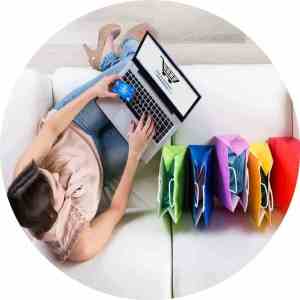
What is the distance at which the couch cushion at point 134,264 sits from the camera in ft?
5.08

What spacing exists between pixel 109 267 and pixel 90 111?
37 cm

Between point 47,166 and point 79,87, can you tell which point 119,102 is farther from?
point 47,166

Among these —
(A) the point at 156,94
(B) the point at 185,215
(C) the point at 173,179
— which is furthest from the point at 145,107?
(B) the point at 185,215

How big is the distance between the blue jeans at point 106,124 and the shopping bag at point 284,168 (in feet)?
1.17

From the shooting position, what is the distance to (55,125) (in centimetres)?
152

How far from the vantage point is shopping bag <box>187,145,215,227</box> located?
150 cm

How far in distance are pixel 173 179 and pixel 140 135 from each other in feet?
0.42

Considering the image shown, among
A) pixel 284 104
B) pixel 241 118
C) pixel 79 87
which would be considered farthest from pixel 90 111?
pixel 284 104

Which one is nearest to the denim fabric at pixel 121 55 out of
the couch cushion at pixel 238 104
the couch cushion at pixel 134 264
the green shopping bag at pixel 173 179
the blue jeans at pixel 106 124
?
the blue jeans at pixel 106 124

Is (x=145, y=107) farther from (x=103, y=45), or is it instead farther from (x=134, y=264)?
(x=134, y=264)

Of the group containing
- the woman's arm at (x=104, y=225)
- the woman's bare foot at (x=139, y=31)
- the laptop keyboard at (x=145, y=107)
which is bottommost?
the woman's arm at (x=104, y=225)

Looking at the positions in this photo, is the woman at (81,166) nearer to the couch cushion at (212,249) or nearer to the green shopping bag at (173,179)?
the green shopping bag at (173,179)

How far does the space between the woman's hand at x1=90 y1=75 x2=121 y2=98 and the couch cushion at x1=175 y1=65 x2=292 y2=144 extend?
0.17 metres

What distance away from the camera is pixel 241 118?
61.4 inches
